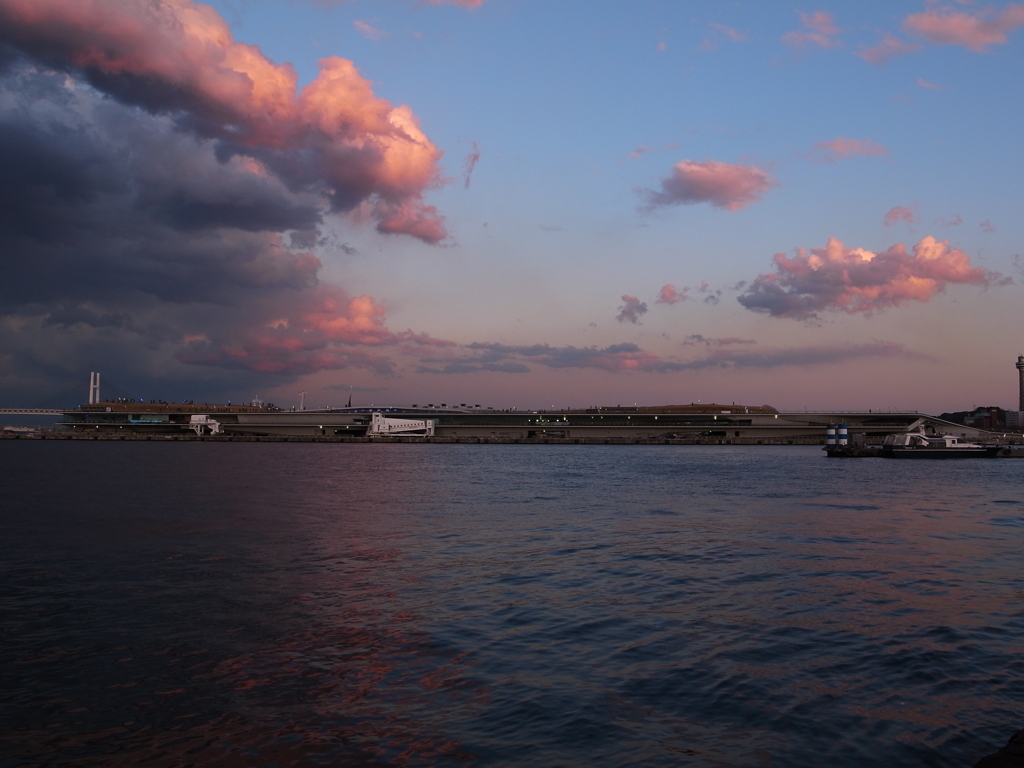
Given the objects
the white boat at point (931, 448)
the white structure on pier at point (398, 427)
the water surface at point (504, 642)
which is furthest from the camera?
the white structure on pier at point (398, 427)

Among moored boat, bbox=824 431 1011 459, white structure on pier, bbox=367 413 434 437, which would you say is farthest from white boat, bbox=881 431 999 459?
white structure on pier, bbox=367 413 434 437

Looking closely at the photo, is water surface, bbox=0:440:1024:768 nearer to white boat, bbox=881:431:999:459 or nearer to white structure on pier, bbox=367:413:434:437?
white boat, bbox=881:431:999:459

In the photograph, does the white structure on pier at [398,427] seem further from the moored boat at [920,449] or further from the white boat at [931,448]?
the white boat at [931,448]

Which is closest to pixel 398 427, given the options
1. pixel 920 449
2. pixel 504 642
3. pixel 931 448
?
pixel 920 449

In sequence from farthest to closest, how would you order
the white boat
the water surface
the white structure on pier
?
1. the white structure on pier
2. the white boat
3. the water surface

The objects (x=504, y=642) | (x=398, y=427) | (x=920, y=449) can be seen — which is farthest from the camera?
(x=398, y=427)

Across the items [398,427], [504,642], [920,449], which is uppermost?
[504,642]

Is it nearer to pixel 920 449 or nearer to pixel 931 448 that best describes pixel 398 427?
pixel 920 449

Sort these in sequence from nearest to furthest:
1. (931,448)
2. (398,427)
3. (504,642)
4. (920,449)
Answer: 1. (504,642)
2. (920,449)
3. (931,448)
4. (398,427)

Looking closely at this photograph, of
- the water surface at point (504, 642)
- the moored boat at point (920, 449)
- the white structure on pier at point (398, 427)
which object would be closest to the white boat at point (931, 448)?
the moored boat at point (920, 449)

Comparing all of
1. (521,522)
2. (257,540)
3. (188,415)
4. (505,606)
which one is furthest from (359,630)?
(188,415)

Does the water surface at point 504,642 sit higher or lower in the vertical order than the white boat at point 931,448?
higher

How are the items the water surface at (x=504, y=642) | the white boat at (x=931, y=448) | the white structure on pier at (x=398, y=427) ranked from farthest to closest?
the white structure on pier at (x=398, y=427)
the white boat at (x=931, y=448)
the water surface at (x=504, y=642)

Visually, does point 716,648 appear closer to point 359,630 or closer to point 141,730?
point 359,630
